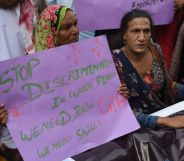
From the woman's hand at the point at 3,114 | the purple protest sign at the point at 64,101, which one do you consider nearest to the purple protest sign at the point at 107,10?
the purple protest sign at the point at 64,101

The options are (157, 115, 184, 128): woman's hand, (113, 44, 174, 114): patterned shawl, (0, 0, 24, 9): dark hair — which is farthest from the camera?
(0, 0, 24, 9): dark hair

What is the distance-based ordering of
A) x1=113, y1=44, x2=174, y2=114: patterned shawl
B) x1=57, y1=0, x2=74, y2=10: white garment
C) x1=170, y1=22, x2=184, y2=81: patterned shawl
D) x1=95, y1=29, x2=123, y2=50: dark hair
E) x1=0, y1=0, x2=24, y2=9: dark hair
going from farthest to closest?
1. x1=170, y1=22, x2=184, y2=81: patterned shawl
2. x1=57, y1=0, x2=74, y2=10: white garment
3. x1=95, y1=29, x2=123, y2=50: dark hair
4. x1=0, y1=0, x2=24, y2=9: dark hair
5. x1=113, y1=44, x2=174, y2=114: patterned shawl

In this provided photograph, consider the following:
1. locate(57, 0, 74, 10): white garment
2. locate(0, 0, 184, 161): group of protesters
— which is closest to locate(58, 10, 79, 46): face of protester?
locate(0, 0, 184, 161): group of protesters

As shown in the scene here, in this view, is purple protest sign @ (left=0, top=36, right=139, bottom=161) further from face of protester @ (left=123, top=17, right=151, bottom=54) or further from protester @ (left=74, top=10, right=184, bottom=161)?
face of protester @ (left=123, top=17, right=151, bottom=54)

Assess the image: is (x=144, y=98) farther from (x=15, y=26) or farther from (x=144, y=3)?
(x=144, y=3)

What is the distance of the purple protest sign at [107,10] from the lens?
3.11 meters

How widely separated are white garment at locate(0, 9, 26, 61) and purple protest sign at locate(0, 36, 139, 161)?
0.76 metres

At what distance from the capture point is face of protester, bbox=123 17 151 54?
2658mm

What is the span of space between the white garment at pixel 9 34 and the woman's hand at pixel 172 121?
105 centimetres

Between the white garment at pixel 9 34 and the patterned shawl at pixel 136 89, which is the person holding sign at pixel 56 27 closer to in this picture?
the white garment at pixel 9 34

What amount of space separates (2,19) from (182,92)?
48.4 inches

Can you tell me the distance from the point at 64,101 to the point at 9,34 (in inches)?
34.8

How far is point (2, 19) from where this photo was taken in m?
2.65

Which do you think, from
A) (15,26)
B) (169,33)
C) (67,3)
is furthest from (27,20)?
(169,33)
